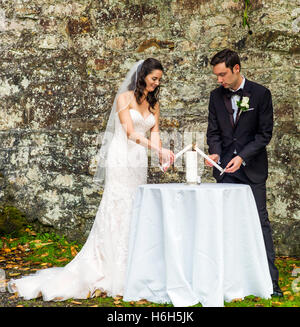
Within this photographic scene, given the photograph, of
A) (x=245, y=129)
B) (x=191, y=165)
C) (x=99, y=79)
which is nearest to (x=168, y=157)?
(x=191, y=165)

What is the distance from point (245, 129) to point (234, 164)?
17.4 inches

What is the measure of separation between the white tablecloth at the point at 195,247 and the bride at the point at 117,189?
564 millimetres

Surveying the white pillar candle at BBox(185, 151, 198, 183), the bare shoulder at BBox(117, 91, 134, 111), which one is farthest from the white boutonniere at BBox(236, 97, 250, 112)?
the bare shoulder at BBox(117, 91, 134, 111)

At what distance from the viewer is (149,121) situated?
4918 mm

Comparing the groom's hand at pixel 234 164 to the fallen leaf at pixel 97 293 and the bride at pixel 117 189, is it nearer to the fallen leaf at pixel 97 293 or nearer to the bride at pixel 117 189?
the bride at pixel 117 189

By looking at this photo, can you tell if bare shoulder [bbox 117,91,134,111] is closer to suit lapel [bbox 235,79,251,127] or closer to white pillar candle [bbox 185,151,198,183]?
white pillar candle [bbox 185,151,198,183]

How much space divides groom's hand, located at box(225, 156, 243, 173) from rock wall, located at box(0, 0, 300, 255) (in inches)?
64.8

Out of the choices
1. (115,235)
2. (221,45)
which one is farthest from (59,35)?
(115,235)

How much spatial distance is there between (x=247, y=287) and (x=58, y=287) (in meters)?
1.81

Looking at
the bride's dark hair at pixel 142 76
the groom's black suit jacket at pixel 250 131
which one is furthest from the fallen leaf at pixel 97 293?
the bride's dark hair at pixel 142 76

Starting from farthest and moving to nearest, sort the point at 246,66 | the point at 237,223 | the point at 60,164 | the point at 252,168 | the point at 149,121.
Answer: the point at 60,164 → the point at 246,66 → the point at 149,121 → the point at 252,168 → the point at 237,223

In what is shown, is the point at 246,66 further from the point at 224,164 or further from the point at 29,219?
the point at 29,219

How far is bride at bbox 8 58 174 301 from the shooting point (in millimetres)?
4594

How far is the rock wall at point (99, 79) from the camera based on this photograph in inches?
226
